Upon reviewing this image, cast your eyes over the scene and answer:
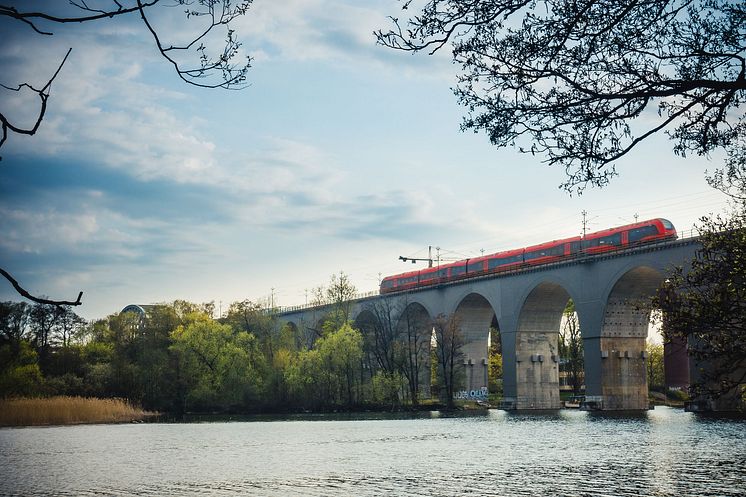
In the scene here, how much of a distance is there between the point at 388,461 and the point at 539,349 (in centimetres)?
4744

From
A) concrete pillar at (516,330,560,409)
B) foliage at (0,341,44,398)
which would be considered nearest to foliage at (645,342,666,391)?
concrete pillar at (516,330,560,409)

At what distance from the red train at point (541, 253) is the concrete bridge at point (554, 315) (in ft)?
2.33

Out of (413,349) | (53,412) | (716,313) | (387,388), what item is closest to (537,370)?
(413,349)

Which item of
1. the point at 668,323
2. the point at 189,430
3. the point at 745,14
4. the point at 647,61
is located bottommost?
the point at 189,430

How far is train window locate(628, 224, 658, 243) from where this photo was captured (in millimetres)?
56781

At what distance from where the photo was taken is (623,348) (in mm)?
61781

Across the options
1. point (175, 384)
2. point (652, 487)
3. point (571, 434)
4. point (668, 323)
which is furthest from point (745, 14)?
point (175, 384)

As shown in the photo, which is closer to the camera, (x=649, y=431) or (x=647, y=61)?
(x=647, y=61)

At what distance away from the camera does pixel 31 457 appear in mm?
28109

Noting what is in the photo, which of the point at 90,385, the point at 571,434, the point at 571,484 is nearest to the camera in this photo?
the point at 571,484

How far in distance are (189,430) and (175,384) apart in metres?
19.3

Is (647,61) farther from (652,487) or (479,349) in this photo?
(479,349)

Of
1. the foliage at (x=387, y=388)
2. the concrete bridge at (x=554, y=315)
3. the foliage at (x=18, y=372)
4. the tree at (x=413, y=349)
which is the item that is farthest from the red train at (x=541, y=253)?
the foliage at (x=18, y=372)

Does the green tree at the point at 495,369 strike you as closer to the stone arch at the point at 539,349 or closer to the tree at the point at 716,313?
the stone arch at the point at 539,349
